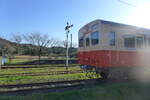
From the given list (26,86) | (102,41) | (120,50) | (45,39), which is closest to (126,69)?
(120,50)

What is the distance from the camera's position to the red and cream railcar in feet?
23.3

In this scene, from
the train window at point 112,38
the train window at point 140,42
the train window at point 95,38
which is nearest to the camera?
the train window at point 112,38

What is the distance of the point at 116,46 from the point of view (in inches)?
287

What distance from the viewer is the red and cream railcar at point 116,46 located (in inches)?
279

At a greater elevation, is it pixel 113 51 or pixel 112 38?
pixel 112 38

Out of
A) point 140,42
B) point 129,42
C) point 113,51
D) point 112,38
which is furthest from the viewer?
point 140,42

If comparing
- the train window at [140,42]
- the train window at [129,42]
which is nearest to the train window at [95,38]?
the train window at [129,42]

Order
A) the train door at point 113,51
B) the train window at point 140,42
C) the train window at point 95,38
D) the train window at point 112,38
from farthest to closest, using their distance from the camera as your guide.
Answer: the train window at point 140,42
the train window at point 95,38
the train window at point 112,38
the train door at point 113,51

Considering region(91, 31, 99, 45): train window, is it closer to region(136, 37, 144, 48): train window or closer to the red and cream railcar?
the red and cream railcar

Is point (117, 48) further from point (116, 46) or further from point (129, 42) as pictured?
point (129, 42)

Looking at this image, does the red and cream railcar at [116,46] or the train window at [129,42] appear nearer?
the red and cream railcar at [116,46]

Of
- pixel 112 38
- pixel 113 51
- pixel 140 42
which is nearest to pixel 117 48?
pixel 113 51

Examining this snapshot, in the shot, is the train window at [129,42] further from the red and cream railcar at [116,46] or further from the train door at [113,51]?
the train door at [113,51]

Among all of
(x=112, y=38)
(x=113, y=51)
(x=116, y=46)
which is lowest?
(x=113, y=51)
